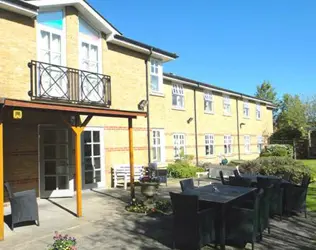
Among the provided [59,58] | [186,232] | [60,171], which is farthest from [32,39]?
Answer: [186,232]

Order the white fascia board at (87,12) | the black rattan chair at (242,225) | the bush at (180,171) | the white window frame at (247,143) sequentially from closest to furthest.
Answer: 1. the black rattan chair at (242,225)
2. the white fascia board at (87,12)
3. the bush at (180,171)
4. the white window frame at (247,143)

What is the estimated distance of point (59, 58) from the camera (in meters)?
11.2

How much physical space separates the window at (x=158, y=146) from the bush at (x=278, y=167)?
4018 mm

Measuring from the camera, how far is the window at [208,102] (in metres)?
22.4

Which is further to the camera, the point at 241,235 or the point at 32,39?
the point at 32,39

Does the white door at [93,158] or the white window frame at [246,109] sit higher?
the white window frame at [246,109]

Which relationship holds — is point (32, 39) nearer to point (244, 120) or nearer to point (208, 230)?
point (208, 230)

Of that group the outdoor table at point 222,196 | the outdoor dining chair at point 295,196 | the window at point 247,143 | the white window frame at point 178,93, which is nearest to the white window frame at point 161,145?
the white window frame at point 178,93

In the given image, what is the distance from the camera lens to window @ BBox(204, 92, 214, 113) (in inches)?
882

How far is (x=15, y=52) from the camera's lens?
9836mm

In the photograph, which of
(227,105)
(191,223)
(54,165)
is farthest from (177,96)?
(191,223)

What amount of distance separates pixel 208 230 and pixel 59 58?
8.04m

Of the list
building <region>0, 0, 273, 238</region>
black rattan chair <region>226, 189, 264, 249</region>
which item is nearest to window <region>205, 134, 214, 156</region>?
building <region>0, 0, 273, 238</region>

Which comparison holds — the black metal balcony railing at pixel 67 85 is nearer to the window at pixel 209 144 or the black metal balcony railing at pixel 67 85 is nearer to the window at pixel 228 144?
the window at pixel 209 144
